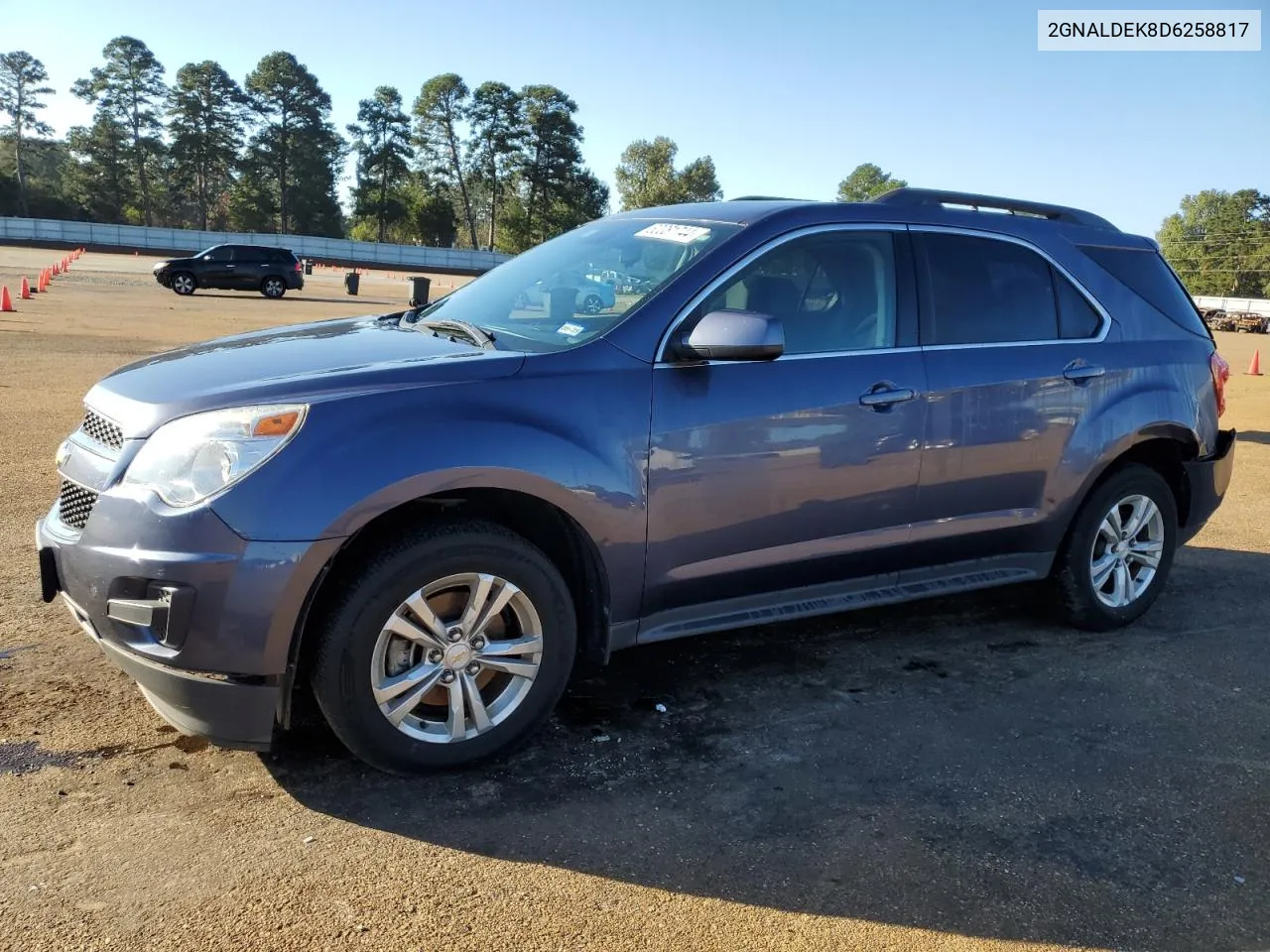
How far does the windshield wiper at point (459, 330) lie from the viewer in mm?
3578

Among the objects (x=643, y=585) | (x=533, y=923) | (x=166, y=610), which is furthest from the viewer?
(x=643, y=585)

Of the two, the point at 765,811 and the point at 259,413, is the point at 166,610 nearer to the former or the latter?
the point at 259,413

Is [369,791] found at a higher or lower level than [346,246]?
lower

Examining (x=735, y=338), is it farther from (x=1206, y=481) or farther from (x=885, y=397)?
(x=1206, y=481)

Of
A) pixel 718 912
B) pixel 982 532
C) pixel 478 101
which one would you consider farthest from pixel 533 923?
pixel 478 101

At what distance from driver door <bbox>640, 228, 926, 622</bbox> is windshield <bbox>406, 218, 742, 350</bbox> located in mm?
270

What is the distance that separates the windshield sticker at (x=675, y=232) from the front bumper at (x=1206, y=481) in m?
2.87

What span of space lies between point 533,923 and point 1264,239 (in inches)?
5351

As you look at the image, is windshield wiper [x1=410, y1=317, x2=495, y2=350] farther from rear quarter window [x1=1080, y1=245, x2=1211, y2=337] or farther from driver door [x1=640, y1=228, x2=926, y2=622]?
rear quarter window [x1=1080, y1=245, x2=1211, y2=337]

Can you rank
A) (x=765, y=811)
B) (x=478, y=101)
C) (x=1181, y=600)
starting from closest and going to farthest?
(x=765, y=811)
(x=1181, y=600)
(x=478, y=101)

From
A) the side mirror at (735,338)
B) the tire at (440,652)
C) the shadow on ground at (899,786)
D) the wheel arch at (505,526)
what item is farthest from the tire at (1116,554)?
the tire at (440,652)

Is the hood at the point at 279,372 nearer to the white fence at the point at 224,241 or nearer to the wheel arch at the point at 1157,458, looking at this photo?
the wheel arch at the point at 1157,458

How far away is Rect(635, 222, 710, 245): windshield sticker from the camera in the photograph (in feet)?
12.8

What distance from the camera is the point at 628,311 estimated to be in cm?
355
